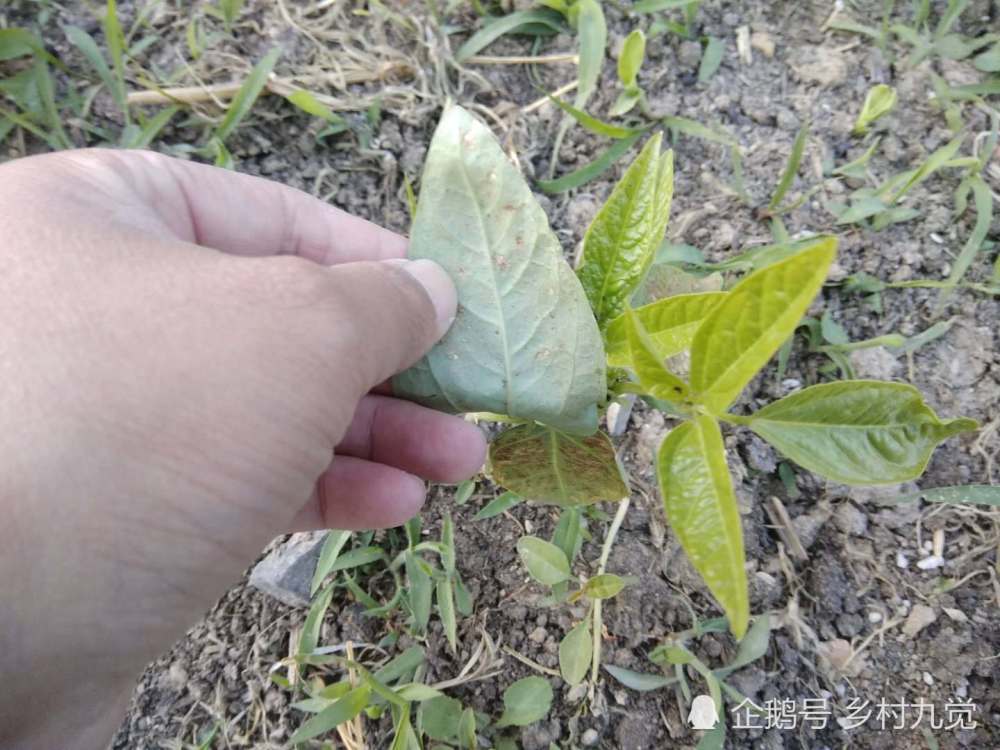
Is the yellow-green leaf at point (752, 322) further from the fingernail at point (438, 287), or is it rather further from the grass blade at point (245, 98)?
the grass blade at point (245, 98)

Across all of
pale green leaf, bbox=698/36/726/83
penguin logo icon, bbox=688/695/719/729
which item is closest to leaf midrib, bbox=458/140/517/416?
penguin logo icon, bbox=688/695/719/729

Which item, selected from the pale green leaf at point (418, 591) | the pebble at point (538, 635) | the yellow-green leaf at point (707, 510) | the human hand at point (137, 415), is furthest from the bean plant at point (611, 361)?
the pale green leaf at point (418, 591)

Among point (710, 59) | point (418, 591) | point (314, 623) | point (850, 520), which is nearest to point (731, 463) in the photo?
point (850, 520)

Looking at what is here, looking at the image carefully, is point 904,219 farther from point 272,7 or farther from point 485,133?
point 272,7

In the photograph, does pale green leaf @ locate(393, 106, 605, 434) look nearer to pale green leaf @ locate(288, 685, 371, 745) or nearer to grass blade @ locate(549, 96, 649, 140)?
pale green leaf @ locate(288, 685, 371, 745)

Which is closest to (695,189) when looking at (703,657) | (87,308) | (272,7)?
(703,657)

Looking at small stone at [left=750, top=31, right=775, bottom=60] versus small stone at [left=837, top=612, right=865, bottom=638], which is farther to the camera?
small stone at [left=750, top=31, right=775, bottom=60]
